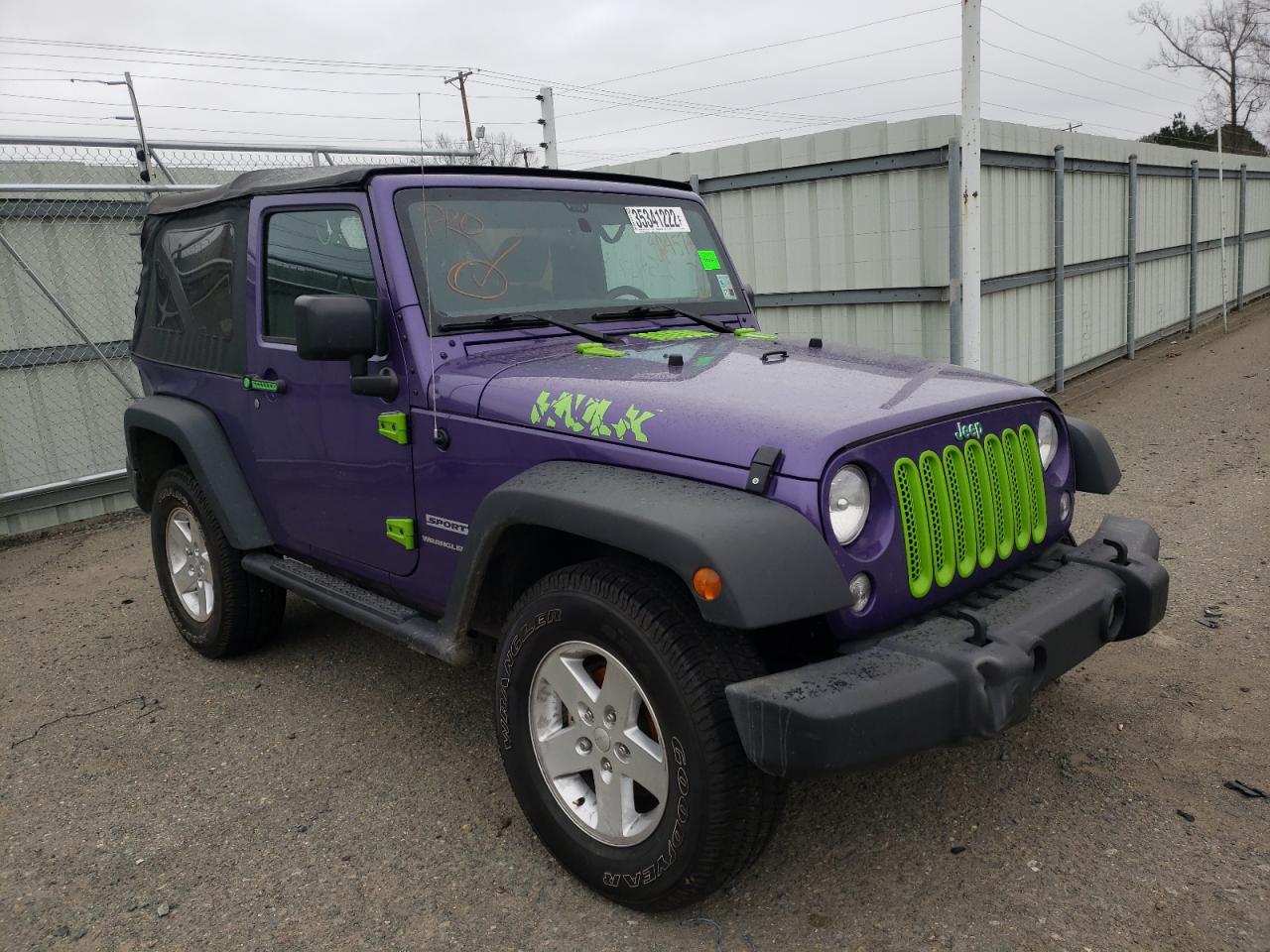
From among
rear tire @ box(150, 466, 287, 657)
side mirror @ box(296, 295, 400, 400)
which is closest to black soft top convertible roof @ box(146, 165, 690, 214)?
side mirror @ box(296, 295, 400, 400)

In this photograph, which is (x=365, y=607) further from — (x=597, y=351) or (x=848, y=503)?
(x=848, y=503)

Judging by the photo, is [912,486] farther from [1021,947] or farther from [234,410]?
[234,410]

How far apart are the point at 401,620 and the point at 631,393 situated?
1.21 m

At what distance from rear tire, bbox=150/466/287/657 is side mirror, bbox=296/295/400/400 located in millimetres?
1527

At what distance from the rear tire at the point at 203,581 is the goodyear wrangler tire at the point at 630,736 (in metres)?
1.99

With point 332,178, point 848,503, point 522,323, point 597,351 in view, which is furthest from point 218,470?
point 848,503

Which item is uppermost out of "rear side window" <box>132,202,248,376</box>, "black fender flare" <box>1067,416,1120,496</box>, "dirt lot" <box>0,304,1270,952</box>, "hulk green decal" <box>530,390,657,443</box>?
"rear side window" <box>132,202,248,376</box>

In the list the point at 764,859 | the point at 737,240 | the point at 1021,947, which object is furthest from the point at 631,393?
the point at 737,240

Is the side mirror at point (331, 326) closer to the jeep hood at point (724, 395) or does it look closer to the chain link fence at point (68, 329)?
the jeep hood at point (724, 395)

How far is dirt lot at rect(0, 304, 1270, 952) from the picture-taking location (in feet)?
8.81

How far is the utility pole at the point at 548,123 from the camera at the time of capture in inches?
401

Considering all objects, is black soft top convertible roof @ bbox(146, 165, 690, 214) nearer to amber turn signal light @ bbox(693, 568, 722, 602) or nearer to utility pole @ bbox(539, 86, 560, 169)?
amber turn signal light @ bbox(693, 568, 722, 602)

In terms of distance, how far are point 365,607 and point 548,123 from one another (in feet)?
25.2

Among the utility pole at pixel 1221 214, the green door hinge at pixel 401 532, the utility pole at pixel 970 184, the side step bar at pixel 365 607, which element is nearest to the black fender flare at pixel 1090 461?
the side step bar at pixel 365 607
